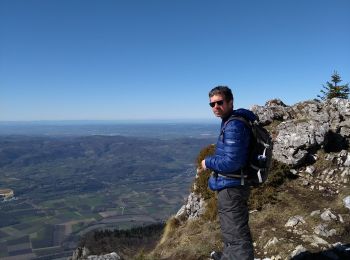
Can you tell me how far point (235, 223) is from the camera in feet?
20.6

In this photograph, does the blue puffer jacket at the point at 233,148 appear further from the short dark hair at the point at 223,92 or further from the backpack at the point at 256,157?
the short dark hair at the point at 223,92

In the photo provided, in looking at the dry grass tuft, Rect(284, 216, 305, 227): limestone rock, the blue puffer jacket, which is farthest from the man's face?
the dry grass tuft

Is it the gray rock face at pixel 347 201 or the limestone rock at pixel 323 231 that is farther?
the gray rock face at pixel 347 201

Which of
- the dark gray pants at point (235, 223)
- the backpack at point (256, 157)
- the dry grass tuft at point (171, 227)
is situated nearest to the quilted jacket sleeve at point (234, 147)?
the backpack at point (256, 157)

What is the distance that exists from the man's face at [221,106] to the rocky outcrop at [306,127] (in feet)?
29.0

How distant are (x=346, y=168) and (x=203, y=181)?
18.7 feet

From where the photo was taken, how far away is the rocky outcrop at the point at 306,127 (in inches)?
568

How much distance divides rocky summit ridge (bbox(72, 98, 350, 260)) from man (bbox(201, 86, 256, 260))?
10.0 feet

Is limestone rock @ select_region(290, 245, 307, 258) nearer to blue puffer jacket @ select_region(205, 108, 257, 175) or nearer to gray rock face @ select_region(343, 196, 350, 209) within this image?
gray rock face @ select_region(343, 196, 350, 209)

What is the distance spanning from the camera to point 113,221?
140750 millimetres

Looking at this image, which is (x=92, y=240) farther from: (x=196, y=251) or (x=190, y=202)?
(x=196, y=251)

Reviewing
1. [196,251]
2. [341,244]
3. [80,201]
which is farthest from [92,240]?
[80,201]

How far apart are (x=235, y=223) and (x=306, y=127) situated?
32.3 ft

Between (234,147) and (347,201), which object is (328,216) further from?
(234,147)
